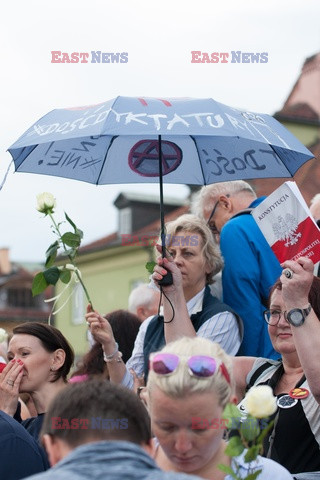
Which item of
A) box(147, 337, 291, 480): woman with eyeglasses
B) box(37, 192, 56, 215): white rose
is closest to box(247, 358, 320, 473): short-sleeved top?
box(147, 337, 291, 480): woman with eyeglasses

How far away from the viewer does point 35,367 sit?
17.8 ft

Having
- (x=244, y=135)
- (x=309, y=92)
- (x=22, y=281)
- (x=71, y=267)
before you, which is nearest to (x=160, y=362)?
(x=244, y=135)

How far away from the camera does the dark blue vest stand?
206 inches

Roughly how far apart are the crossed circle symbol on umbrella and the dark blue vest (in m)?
0.76

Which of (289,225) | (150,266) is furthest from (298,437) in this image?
(150,266)

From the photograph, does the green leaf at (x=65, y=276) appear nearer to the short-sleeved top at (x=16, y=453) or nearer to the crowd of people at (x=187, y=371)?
the crowd of people at (x=187, y=371)

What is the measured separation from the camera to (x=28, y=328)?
5.53 metres

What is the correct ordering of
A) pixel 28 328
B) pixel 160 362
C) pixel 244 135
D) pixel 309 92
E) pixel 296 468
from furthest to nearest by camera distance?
1. pixel 309 92
2. pixel 28 328
3. pixel 244 135
4. pixel 296 468
5. pixel 160 362

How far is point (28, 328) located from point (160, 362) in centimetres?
244

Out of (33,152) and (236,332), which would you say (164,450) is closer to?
(236,332)

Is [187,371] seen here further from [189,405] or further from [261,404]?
[261,404]

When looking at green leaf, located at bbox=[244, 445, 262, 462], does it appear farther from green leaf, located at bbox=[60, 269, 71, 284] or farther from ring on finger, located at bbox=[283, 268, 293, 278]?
green leaf, located at bbox=[60, 269, 71, 284]

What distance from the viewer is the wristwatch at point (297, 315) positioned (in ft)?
13.2

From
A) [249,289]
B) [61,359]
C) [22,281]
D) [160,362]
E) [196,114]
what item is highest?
[196,114]
